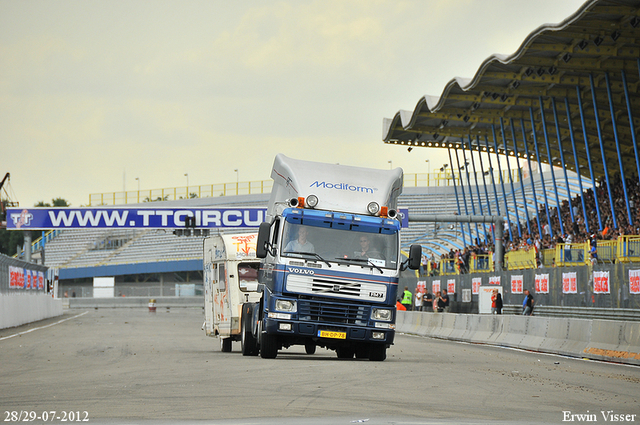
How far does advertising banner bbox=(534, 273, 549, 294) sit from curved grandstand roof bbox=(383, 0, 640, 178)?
28.0 ft

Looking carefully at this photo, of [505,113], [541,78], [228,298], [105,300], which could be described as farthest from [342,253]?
[105,300]

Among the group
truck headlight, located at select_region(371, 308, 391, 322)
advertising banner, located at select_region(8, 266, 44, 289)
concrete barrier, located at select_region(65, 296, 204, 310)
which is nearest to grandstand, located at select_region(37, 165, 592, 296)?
concrete barrier, located at select_region(65, 296, 204, 310)

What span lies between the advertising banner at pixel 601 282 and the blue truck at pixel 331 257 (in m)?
11.6

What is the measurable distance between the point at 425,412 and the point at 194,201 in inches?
3337

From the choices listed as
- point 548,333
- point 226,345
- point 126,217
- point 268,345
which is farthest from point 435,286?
point 268,345

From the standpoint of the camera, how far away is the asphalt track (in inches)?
382

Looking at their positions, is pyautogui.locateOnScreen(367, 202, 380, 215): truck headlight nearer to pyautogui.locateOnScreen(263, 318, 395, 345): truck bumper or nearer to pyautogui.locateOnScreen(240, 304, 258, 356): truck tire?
pyautogui.locateOnScreen(263, 318, 395, 345): truck bumper

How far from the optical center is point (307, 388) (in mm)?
12258

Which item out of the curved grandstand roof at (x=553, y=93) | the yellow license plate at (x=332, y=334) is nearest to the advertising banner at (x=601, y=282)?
the curved grandstand roof at (x=553, y=93)

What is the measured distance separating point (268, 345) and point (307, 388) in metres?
5.67

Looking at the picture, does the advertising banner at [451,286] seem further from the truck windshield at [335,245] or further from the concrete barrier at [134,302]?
the concrete barrier at [134,302]

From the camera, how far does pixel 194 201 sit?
93.6 m

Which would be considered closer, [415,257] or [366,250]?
[415,257]

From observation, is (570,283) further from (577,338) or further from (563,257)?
(577,338)
